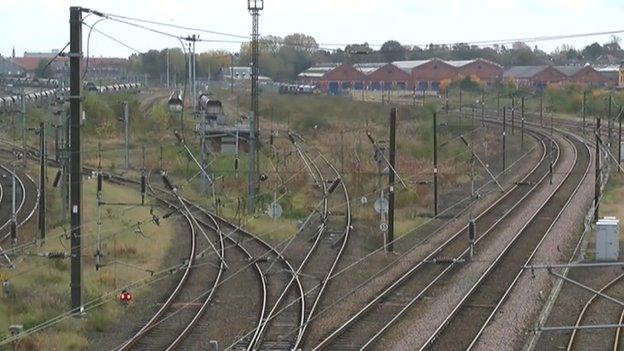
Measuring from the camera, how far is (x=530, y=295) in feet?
63.2

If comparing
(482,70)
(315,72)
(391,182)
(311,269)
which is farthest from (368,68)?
(311,269)

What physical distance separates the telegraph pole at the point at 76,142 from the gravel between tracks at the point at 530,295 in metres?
6.70

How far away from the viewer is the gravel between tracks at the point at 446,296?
1590cm

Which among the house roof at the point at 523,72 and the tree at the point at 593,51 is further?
the tree at the point at 593,51

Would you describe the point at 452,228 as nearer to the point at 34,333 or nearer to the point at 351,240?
the point at 351,240

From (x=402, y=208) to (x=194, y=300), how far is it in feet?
49.4

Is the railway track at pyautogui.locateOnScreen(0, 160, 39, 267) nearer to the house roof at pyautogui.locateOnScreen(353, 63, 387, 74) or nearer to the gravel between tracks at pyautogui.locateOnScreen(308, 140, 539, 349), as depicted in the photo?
the gravel between tracks at pyautogui.locateOnScreen(308, 140, 539, 349)

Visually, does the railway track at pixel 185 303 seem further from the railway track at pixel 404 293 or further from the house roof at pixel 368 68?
the house roof at pixel 368 68

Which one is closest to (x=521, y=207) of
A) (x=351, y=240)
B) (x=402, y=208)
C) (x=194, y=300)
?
(x=402, y=208)

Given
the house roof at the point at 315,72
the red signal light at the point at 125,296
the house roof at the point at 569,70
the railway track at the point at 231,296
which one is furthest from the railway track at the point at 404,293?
the house roof at the point at 569,70

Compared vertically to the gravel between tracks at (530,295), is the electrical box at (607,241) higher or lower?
higher

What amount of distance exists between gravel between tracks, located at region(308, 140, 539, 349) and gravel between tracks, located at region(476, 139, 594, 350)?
1.76 m

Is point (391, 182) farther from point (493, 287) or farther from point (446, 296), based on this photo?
point (446, 296)

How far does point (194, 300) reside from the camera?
61.7ft
